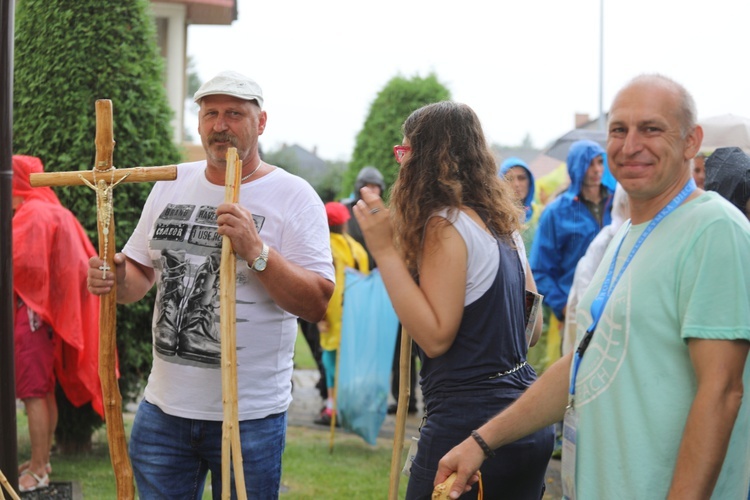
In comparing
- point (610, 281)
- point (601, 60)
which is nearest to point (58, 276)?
point (610, 281)

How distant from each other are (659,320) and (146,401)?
2110mm

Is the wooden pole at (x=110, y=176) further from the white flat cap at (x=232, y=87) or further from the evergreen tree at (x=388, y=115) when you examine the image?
the evergreen tree at (x=388, y=115)

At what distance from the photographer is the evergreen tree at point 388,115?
1434cm

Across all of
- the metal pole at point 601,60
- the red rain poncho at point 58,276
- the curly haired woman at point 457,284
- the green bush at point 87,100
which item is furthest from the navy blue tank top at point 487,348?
the metal pole at point 601,60

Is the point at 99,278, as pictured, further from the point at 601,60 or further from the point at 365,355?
the point at 601,60

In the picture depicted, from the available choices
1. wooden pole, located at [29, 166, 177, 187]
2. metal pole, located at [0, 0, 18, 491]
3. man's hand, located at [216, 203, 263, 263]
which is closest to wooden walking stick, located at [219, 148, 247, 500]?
man's hand, located at [216, 203, 263, 263]

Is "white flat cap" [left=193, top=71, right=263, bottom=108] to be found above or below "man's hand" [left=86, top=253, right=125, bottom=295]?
above

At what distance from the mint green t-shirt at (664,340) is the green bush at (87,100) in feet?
17.3

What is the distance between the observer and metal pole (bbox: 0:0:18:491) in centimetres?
439

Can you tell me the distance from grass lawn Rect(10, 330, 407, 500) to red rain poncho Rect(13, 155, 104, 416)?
1.92 feet

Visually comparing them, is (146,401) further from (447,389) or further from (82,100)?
(82,100)

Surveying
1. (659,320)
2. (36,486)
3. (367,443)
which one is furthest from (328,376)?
(659,320)

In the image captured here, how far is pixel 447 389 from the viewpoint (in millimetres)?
2922

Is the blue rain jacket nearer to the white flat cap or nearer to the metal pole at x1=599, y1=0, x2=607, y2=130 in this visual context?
the white flat cap
